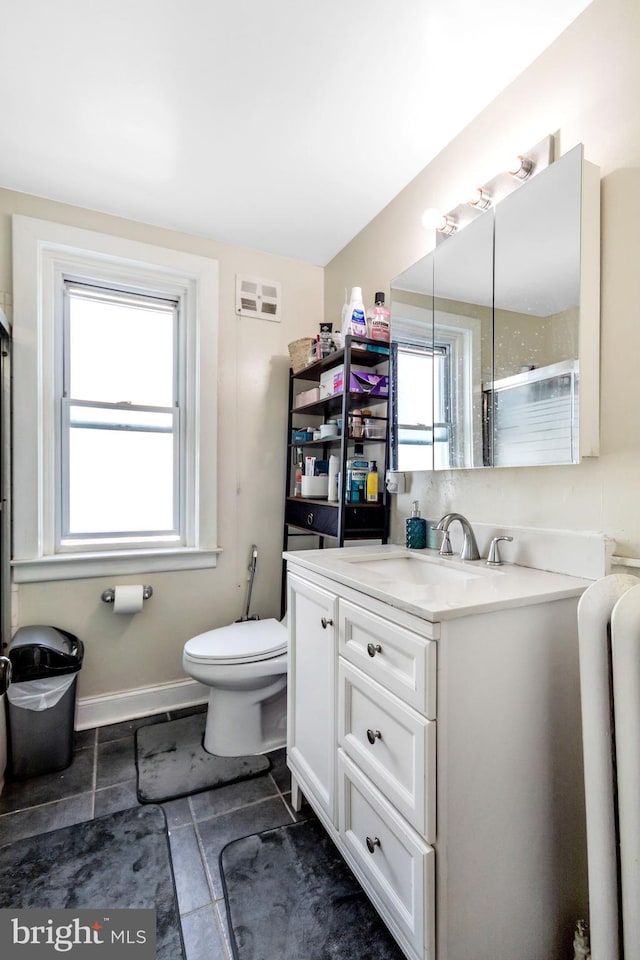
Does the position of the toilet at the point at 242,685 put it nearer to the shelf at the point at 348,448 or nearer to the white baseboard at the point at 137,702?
the white baseboard at the point at 137,702

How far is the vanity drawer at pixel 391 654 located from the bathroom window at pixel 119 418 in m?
1.41

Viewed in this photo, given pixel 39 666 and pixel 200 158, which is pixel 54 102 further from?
pixel 39 666

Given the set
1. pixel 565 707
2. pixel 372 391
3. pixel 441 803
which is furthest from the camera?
pixel 372 391

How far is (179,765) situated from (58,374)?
5.82 feet

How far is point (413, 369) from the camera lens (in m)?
1.75

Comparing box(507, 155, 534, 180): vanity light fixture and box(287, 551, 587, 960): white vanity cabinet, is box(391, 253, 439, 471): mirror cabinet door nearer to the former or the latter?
box(507, 155, 534, 180): vanity light fixture

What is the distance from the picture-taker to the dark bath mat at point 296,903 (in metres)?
1.05

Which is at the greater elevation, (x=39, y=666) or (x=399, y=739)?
(x=399, y=739)

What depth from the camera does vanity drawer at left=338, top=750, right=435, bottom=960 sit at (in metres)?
0.88

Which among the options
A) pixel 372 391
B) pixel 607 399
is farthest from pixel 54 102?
pixel 607 399

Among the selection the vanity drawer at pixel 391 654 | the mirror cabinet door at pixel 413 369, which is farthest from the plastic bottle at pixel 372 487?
the vanity drawer at pixel 391 654

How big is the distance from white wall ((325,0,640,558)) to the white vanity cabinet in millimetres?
301

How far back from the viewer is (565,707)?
1012 millimetres

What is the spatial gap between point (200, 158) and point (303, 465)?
1.36 metres
